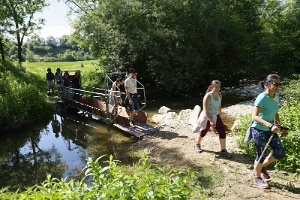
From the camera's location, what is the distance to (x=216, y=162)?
21.1 ft

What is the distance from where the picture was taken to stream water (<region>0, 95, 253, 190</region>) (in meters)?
7.50

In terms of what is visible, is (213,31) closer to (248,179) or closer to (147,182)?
(248,179)

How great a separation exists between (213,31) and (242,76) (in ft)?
22.3

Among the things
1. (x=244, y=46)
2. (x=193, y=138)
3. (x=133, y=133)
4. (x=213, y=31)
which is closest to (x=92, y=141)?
(x=133, y=133)

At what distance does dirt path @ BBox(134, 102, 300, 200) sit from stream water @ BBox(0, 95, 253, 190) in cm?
102

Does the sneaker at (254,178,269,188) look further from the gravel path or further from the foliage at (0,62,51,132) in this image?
the foliage at (0,62,51,132)

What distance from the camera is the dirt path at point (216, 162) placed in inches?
191

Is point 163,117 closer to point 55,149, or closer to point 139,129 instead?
point 139,129

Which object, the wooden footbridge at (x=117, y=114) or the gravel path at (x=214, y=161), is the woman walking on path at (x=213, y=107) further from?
the wooden footbridge at (x=117, y=114)

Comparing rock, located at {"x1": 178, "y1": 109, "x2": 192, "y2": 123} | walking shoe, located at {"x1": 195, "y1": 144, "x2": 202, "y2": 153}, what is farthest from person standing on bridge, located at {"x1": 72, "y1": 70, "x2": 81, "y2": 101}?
walking shoe, located at {"x1": 195, "y1": 144, "x2": 202, "y2": 153}

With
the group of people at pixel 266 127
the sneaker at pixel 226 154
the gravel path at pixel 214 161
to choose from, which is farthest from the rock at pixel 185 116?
the group of people at pixel 266 127

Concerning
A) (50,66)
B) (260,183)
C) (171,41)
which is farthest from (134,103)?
(50,66)

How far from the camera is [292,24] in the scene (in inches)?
933

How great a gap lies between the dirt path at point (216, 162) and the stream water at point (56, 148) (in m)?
1.02
